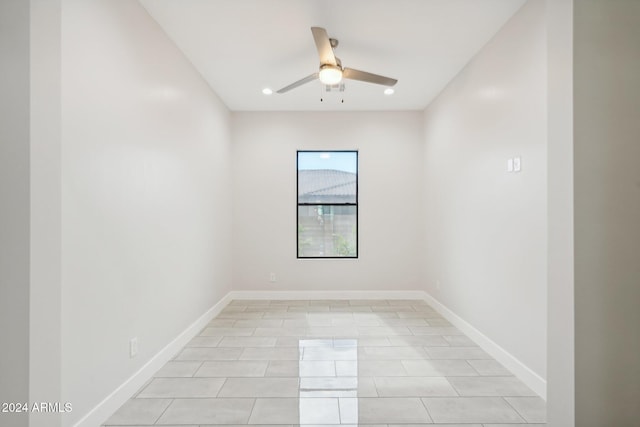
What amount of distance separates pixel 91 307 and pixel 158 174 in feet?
4.04

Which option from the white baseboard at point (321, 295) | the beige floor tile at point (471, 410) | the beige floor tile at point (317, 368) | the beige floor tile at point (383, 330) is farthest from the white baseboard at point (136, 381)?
the beige floor tile at point (471, 410)

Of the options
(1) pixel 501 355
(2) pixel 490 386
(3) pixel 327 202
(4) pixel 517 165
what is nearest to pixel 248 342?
(2) pixel 490 386

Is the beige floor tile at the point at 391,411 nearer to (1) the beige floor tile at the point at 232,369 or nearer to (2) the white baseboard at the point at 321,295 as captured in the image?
(1) the beige floor tile at the point at 232,369

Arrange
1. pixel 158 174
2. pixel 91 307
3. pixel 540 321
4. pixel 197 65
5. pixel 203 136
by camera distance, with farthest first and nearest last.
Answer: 1. pixel 203 136
2. pixel 197 65
3. pixel 158 174
4. pixel 540 321
5. pixel 91 307

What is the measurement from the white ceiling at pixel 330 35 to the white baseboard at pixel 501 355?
280 cm

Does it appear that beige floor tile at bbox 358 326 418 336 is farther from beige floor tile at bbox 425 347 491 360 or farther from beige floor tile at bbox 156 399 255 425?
beige floor tile at bbox 156 399 255 425

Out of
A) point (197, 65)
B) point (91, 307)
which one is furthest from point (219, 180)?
point (91, 307)

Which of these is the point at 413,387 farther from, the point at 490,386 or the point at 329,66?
the point at 329,66

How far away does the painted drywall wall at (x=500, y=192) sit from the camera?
2.51m

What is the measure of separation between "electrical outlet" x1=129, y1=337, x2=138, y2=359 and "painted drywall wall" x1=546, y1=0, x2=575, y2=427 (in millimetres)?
2597

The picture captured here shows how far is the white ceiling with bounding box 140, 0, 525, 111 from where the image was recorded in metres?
2.72

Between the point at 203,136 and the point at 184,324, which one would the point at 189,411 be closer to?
the point at 184,324

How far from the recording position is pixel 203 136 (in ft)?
13.5

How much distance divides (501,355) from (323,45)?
118 inches
